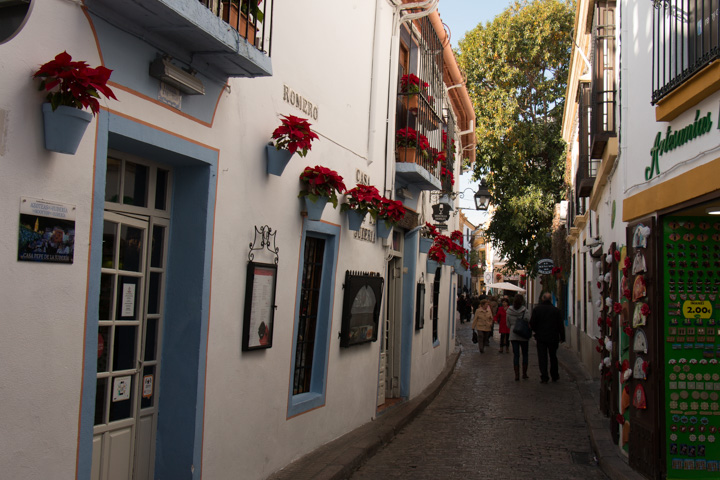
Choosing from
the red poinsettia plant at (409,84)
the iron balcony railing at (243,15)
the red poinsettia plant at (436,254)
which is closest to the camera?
the iron balcony railing at (243,15)

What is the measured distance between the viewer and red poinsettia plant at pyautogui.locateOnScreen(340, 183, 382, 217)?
26.5ft

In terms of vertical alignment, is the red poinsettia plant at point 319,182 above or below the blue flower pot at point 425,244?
above

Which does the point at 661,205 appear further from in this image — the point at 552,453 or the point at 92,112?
the point at 92,112

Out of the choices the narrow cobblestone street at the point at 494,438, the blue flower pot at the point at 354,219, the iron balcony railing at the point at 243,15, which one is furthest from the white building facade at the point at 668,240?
the iron balcony railing at the point at 243,15

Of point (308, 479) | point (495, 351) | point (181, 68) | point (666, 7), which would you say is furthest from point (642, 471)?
point (495, 351)

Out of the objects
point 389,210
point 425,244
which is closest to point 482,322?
point 425,244

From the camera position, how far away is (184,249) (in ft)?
17.4

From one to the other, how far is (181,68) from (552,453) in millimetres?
6028

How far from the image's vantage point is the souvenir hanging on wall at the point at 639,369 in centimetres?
660

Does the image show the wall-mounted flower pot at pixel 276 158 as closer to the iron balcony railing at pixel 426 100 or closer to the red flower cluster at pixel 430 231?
the iron balcony railing at pixel 426 100

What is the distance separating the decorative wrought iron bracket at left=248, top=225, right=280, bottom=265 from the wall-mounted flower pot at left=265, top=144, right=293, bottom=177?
0.50 m

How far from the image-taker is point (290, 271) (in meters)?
6.86

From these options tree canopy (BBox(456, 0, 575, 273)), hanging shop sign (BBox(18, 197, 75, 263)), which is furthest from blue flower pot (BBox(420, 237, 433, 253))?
tree canopy (BBox(456, 0, 575, 273))

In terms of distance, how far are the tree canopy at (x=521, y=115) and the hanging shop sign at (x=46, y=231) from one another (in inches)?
928
